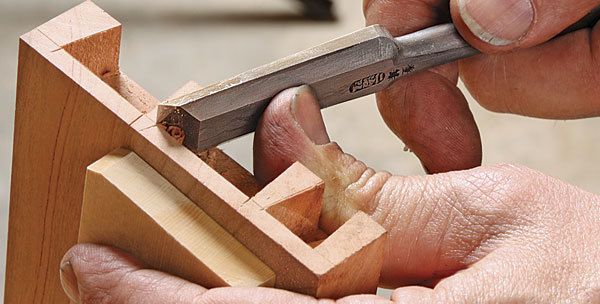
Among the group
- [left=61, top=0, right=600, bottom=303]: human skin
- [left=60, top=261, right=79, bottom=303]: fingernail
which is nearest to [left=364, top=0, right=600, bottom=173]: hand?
[left=61, top=0, right=600, bottom=303]: human skin

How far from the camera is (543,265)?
90cm

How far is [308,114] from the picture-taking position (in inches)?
38.0

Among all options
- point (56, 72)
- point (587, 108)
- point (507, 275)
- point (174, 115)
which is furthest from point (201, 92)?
point (587, 108)

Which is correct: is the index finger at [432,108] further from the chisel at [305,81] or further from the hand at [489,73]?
the chisel at [305,81]

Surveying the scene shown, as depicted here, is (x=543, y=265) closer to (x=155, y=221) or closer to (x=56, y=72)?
(x=155, y=221)

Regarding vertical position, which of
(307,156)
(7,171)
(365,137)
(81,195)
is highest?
(307,156)

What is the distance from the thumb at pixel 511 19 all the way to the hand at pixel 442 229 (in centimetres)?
26

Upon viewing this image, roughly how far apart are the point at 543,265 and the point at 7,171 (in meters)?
1.85

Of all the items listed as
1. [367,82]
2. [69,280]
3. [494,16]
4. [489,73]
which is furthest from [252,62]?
[69,280]

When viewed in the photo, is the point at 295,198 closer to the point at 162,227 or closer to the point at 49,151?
the point at 162,227

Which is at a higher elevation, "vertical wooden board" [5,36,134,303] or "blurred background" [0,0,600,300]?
"vertical wooden board" [5,36,134,303]

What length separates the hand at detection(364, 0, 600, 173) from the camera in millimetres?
1171

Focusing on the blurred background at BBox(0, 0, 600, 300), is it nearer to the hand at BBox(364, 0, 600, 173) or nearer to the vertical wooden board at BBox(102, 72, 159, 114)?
the hand at BBox(364, 0, 600, 173)

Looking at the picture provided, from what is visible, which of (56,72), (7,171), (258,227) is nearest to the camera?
(258,227)
